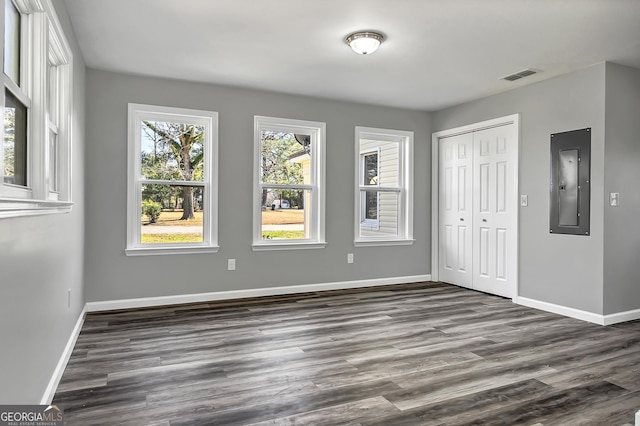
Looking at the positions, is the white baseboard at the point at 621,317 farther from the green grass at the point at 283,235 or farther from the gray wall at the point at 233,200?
the green grass at the point at 283,235

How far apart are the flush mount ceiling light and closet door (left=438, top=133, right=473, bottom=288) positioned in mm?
2633

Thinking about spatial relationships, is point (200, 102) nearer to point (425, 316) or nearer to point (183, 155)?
point (183, 155)

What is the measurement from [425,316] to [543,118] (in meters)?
2.48

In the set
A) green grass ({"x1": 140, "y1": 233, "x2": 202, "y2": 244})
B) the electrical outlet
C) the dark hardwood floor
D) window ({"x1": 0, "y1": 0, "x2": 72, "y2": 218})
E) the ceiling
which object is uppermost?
the ceiling

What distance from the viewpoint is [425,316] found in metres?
4.33

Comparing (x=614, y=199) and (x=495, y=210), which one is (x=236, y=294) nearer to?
(x=495, y=210)

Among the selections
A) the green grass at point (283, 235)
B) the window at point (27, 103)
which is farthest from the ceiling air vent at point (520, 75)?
the window at point (27, 103)

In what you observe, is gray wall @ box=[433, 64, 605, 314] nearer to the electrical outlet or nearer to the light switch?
the light switch

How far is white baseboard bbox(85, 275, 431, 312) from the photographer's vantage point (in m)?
4.47

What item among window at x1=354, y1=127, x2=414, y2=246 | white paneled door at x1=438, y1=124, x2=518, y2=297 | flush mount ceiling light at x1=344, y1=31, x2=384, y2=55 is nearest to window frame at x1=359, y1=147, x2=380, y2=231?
window at x1=354, y1=127, x2=414, y2=246

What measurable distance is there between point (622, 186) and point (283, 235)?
365cm

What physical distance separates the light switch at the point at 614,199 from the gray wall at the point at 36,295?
4.64 m

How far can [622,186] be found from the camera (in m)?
4.21

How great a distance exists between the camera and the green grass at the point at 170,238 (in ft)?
15.4
